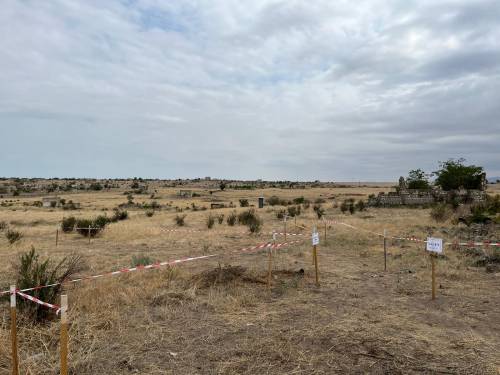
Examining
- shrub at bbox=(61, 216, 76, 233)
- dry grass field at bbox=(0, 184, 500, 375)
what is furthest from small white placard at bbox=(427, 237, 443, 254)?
shrub at bbox=(61, 216, 76, 233)

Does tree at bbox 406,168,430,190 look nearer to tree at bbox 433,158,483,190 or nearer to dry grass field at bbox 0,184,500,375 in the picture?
tree at bbox 433,158,483,190

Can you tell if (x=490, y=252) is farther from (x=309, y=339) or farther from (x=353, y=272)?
(x=309, y=339)

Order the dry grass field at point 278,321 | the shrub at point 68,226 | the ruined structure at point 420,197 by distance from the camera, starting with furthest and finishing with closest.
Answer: the ruined structure at point 420,197
the shrub at point 68,226
the dry grass field at point 278,321

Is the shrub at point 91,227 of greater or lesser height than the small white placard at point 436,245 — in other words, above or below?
below

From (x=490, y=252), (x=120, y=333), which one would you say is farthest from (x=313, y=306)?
(x=490, y=252)

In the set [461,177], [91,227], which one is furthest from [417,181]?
[91,227]

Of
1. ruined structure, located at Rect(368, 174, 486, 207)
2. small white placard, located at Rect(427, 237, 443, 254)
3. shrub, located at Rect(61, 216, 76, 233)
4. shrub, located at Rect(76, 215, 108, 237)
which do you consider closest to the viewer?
small white placard, located at Rect(427, 237, 443, 254)

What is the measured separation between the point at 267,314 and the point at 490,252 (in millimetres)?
9584

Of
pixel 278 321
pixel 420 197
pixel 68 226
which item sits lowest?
pixel 278 321

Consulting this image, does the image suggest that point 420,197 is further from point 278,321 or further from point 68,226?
point 278,321

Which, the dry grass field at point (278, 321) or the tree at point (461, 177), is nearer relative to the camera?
the dry grass field at point (278, 321)

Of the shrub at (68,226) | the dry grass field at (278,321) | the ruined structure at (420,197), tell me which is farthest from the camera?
the ruined structure at (420,197)

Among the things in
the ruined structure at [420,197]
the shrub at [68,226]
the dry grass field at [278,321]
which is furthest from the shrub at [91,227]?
the ruined structure at [420,197]

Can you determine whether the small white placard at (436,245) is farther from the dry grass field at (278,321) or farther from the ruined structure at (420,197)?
the ruined structure at (420,197)
